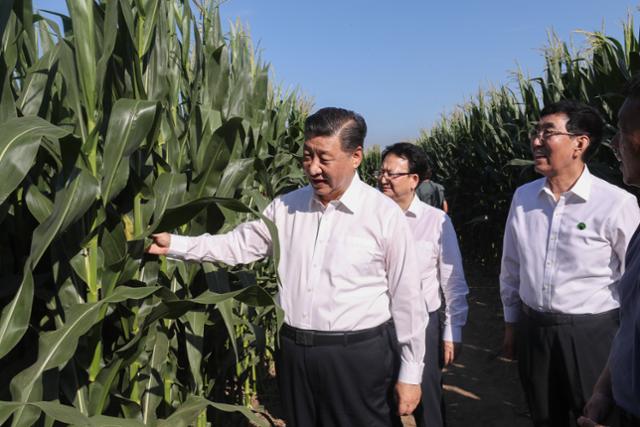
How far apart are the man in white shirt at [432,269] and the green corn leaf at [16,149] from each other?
6.10 ft

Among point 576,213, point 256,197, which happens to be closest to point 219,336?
point 256,197

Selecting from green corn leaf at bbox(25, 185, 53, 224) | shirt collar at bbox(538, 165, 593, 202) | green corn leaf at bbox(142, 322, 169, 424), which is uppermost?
green corn leaf at bbox(25, 185, 53, 224)

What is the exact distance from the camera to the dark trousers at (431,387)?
8.72ft

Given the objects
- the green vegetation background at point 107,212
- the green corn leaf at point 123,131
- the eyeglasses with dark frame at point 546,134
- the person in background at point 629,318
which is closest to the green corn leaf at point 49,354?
the green vegetation background at point 107,212

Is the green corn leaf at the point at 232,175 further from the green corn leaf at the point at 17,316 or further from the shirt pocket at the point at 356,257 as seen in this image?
the green corn leaf at the point at 17,316

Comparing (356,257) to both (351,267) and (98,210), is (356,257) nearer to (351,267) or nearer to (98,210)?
(351,267)

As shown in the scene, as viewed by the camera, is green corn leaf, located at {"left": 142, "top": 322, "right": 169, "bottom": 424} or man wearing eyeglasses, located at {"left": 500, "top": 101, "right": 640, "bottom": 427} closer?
green corn leaf, located at {"left": 142, "top": 322, "right": 169, "bottom": 424}

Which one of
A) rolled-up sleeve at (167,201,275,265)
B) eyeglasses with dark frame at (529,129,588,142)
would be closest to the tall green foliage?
eyeglasses with dark frame at (529,129,588,142)

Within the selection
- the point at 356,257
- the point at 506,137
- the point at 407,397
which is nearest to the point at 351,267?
the point at 356,257

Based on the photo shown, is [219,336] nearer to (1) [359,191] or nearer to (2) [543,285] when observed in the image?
(1) [359,191]

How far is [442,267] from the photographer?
273cm

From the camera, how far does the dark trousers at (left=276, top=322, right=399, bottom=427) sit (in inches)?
76.0

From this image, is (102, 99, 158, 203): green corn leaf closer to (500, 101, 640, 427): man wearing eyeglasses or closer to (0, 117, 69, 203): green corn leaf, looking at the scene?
(0, 117, 69, 203): green corn leaf

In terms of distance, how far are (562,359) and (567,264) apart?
1.15 feet
